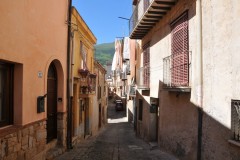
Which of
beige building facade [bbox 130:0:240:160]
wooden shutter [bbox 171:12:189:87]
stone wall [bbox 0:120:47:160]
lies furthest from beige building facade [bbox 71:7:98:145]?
wooden shutter [bbox 171:12:189:87]

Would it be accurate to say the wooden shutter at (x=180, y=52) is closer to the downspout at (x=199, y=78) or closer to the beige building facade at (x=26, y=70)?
the downspout at (x=199, y=78)

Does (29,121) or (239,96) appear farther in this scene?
(29,121)

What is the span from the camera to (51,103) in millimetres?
9367

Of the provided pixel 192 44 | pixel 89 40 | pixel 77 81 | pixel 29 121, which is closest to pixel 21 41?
pixel 29 121

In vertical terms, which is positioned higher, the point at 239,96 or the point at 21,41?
the point at 21,41

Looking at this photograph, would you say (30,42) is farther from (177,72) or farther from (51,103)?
(177,72)

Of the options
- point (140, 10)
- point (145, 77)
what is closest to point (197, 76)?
point (140, 10)

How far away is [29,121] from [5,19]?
2.58 meters

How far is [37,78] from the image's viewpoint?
7.25 metres

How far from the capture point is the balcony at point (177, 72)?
7918 mm

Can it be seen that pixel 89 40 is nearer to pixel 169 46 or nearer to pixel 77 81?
pixel 77 81

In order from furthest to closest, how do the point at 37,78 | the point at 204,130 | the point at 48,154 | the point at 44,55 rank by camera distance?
the point at 48,154
the point at 44,55
the point at 37,78
the point at 204,130

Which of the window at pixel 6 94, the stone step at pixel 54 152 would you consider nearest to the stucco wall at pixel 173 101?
the stone step at pixel 54 152

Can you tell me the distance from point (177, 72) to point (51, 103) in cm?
422
